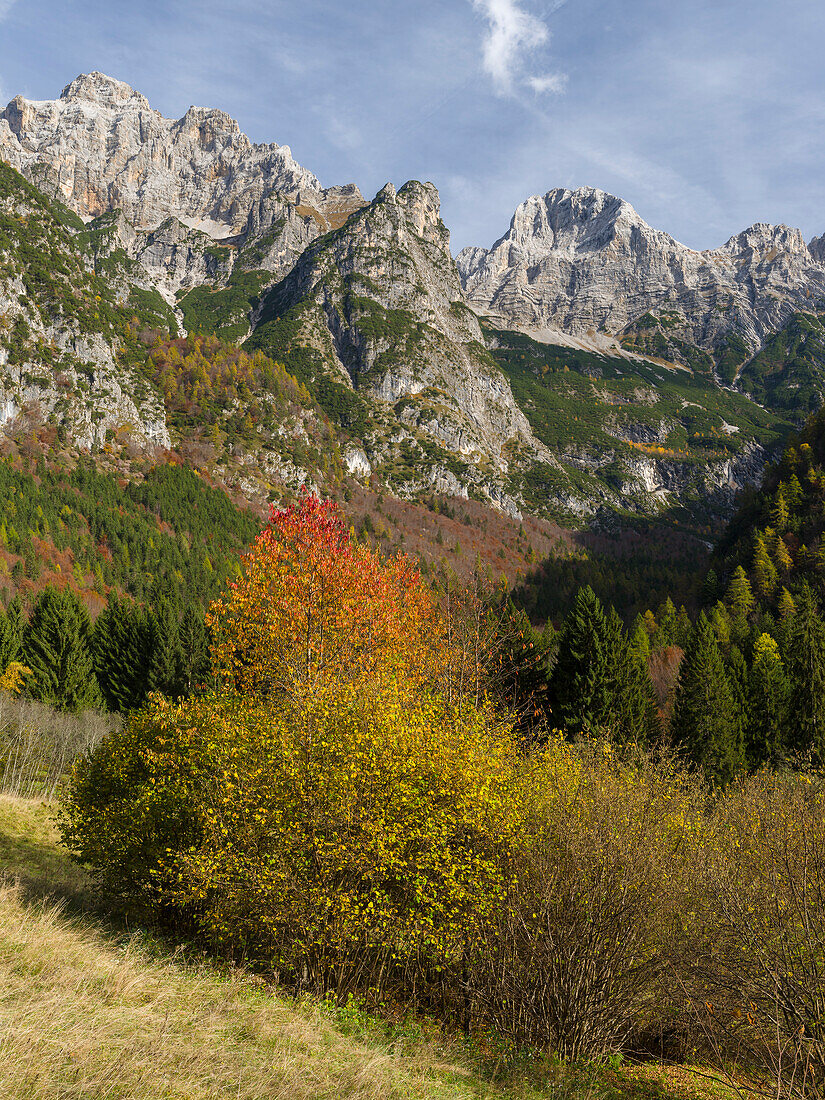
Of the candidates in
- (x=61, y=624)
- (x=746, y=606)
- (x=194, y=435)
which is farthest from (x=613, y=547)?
(x=61, y=624)

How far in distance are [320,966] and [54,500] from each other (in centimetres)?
11730

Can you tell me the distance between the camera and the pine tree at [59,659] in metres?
47.3

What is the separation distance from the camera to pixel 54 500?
4250 inches

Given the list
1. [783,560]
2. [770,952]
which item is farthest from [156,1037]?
[783,560]

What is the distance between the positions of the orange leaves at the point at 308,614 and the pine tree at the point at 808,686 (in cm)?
3465

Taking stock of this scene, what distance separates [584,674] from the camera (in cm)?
3766

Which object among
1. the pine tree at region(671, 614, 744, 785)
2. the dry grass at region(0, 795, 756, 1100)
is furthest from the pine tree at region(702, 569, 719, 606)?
the dry grass at region(0, 795, 756, 1100)

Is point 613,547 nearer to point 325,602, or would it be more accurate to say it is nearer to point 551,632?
point 551,632

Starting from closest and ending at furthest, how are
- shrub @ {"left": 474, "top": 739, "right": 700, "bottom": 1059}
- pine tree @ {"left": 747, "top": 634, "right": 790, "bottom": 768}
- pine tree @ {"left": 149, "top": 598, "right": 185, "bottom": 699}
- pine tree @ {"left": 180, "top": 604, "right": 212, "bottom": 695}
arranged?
shrub @ {"left": 474, "top": 739, "right": 700, "bottom": 1059}, pine tree @ {"left": 747, "top": 634, "right": 790, "bottom": 768}, pine tree @ {"left": 149, "top": 598, "right": 185, "bottom": 699}, pine tree @ {"left": 180, "top": 604, "right": 212, "bottom": 695}

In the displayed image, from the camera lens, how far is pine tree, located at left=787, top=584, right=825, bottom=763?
4094 centimetres

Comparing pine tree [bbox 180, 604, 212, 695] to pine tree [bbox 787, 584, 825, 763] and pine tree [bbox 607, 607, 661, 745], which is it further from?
pine tree [bbox 787, 584, 825, 763]

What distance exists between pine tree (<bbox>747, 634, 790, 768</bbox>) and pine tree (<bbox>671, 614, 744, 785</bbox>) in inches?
158

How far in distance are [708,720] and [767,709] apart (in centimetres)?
814

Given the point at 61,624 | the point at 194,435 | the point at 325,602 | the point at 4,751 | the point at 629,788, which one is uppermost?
the point at 194,435
